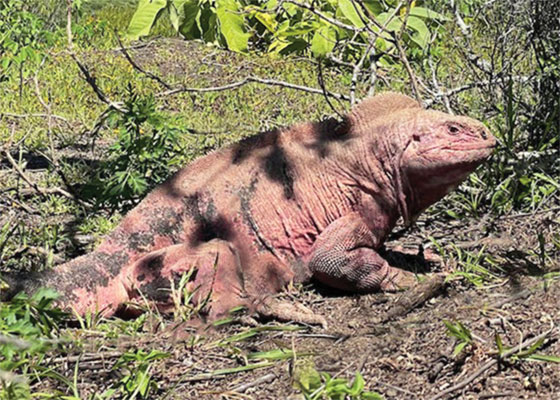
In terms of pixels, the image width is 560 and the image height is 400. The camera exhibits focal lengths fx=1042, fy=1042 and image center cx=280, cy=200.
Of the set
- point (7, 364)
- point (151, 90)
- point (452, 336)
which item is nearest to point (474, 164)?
point (452, 336)

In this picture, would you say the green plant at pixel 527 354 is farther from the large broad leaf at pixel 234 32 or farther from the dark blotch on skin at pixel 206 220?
the large broad leaf at pixel 234 32

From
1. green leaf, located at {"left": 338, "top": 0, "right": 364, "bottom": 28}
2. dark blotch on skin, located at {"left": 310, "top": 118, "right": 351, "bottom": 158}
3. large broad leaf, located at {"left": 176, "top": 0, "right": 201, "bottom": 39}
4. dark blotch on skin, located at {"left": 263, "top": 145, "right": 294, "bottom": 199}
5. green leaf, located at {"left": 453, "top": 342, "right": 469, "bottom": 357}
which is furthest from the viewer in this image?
large broad leaf, located at {"left": 176, "top": 0, "right": 201, "bottom": 39}

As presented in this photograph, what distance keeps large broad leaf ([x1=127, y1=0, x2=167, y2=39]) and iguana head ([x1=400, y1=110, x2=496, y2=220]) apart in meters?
6.92

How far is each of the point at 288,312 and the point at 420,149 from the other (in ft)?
4.34

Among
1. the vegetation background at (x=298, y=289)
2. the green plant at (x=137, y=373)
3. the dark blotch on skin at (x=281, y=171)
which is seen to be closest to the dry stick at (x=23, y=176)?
the vegetation background at (x=298, y=289)

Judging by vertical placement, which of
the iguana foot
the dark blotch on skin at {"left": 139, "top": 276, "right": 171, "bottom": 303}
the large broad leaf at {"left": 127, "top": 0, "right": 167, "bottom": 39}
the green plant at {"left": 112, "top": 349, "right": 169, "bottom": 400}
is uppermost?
the green plant at {"left": 112, "top": 349, "right": 169, "bottom": 400}

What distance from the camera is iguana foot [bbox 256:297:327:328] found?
17.5 ft

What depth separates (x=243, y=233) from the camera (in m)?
6.01

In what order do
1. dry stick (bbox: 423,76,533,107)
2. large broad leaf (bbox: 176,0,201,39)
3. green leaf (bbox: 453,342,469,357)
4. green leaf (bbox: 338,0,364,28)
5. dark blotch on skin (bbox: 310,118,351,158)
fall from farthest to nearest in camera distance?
large broad leaf (bbox: 176,0,201,39) → green leaf (bbox: 338,0,364,28) → dry stick (bbox: 423,76,533,107) → dark blotch on skin (bbox: 310,118,351,158) → green leaf (bbox: 453,342,469,357)

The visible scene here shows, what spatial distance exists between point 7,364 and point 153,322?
1266 millimetres

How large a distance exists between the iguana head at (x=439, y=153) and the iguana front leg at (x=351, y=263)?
41 cm

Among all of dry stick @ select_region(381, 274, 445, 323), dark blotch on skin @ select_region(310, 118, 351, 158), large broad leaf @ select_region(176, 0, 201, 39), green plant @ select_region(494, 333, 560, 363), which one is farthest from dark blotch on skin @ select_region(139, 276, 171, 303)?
large broad leaf @ select_region(176, 0, 201, 39)

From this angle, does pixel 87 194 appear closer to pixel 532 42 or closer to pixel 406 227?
pixel 406 227

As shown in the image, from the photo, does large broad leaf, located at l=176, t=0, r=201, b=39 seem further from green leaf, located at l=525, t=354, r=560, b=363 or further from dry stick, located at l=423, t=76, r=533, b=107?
green leaf, located at l=525, t=354, r=560, b=363
